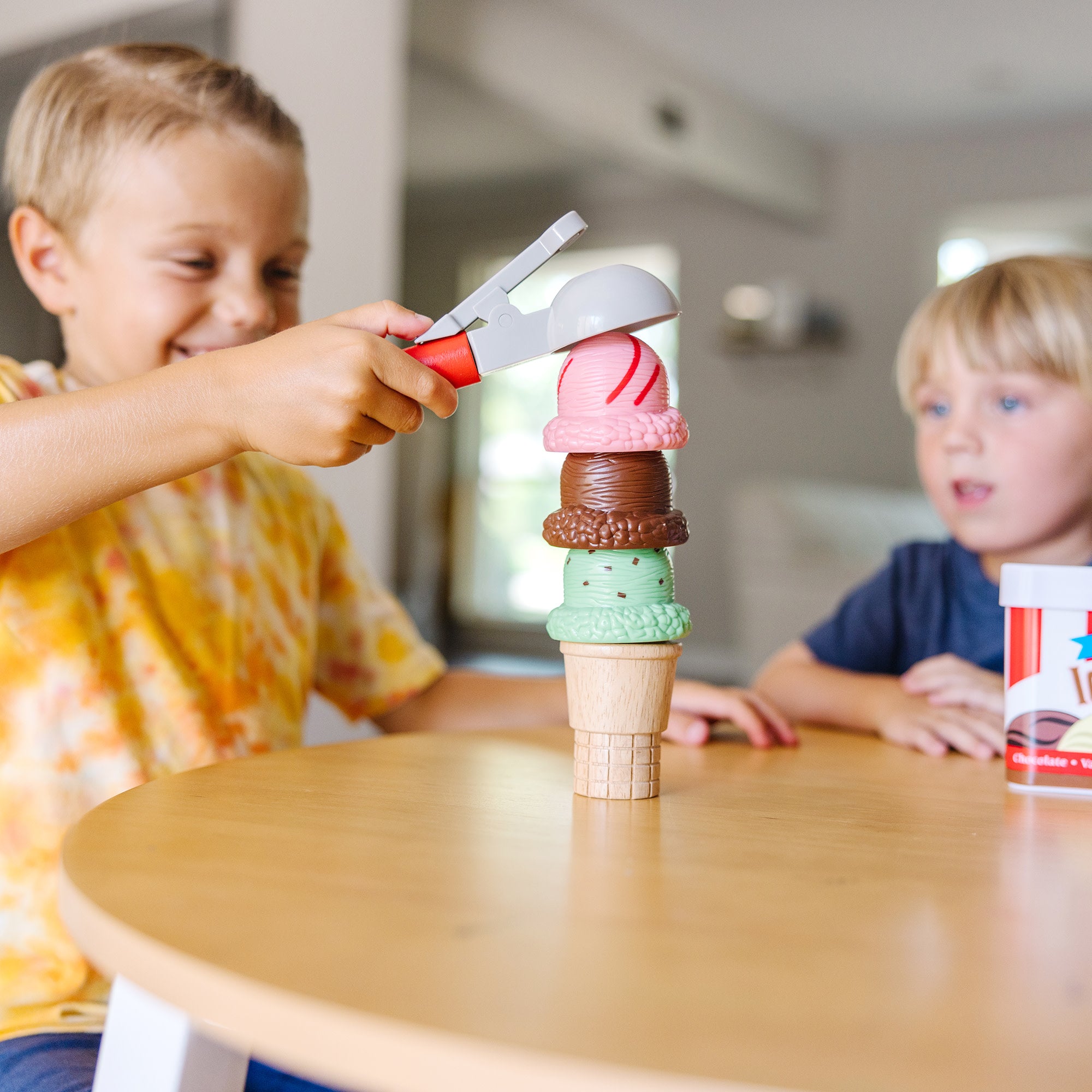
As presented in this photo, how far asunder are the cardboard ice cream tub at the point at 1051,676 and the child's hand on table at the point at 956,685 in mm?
241

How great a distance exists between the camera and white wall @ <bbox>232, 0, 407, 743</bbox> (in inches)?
89.1

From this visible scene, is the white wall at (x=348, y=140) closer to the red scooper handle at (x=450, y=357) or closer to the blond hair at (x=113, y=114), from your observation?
the blond hair at (x=113, y=114)

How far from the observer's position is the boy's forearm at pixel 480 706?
39.0 inches

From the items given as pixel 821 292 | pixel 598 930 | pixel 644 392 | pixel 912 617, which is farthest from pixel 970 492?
pixel 821 292

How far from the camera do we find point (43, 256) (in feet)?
3.04

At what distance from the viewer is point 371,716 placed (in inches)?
40.7

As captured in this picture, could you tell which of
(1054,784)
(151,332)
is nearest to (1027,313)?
(1054,784)

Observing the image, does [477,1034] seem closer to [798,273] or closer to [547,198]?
[798,273]

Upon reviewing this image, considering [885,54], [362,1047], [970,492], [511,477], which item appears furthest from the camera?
[511,477]

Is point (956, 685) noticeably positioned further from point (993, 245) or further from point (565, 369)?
point (993, 245)

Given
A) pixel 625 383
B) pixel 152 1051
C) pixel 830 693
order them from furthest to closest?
pixel 830 693 → pixel 625 383 → pixel 152 1051

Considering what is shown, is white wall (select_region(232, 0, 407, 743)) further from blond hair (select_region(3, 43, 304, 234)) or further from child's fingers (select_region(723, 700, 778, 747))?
child's fingers (select_region(723, 700, 778, 747))

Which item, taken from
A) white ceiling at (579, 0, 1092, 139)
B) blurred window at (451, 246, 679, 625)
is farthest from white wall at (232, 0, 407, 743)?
blurred window at (451, 246, 679, 625)

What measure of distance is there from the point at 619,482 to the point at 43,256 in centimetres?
60
